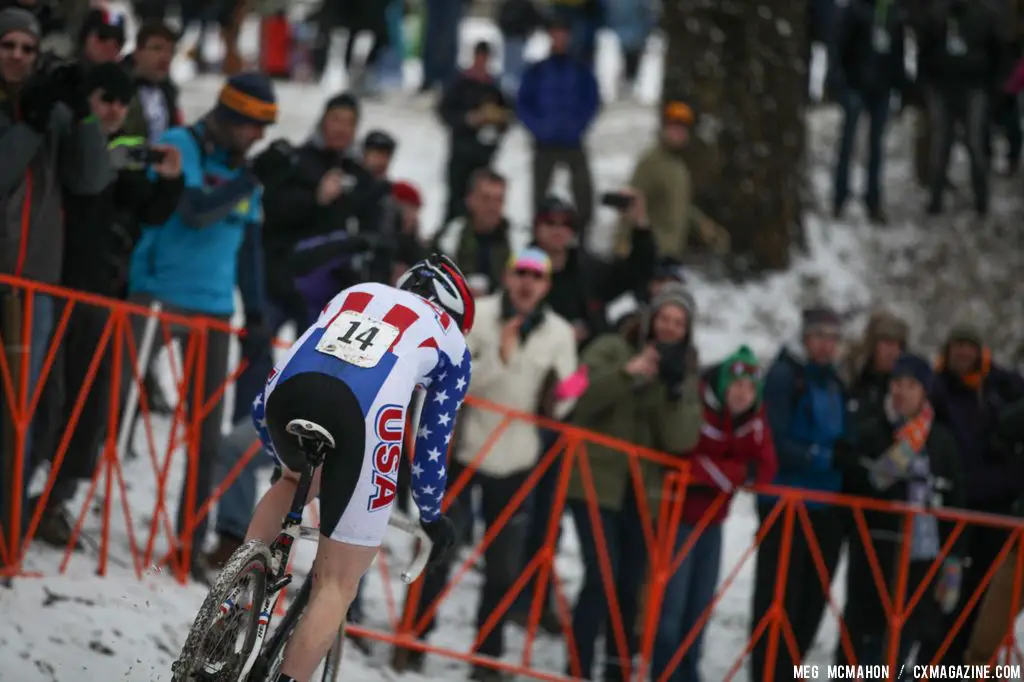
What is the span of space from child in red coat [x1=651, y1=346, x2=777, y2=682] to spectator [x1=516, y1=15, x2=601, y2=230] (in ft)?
15.3

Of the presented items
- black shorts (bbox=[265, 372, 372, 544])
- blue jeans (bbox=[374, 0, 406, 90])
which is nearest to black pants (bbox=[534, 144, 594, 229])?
blue jeans (bbox=[374, 0, 406, 90])

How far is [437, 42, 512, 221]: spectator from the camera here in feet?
A: 42.4

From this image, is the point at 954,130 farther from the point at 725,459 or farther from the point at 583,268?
the point at 725,459

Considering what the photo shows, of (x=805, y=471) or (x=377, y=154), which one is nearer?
(x=805, y=471)

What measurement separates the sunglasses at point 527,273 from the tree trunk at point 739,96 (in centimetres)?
599

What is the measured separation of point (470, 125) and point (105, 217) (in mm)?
5489

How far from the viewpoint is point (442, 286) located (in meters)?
6.32

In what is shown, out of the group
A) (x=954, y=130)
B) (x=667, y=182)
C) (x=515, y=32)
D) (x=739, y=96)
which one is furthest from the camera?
(x=515, y=32)

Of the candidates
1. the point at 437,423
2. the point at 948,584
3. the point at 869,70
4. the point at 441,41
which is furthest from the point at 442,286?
the point at 441,41

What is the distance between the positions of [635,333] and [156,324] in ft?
8.67

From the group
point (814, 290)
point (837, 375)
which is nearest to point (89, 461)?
point (837, 375)

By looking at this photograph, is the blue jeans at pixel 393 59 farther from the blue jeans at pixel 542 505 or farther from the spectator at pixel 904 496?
the spectator at pixel 904 496

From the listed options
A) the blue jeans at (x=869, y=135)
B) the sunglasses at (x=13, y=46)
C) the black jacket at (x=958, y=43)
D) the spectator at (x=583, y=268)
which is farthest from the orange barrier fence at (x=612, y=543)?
the black jacket at (x=958, y=43)

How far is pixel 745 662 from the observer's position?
1016 centimetres
